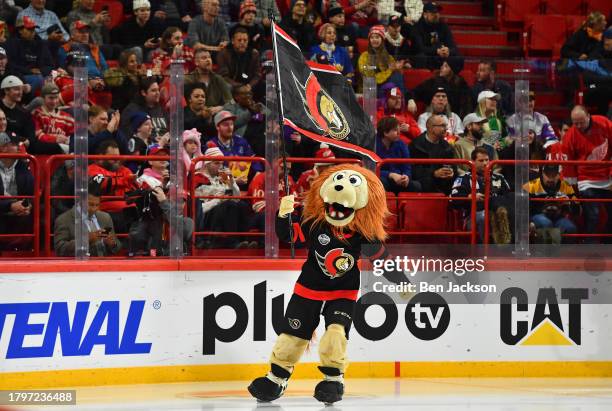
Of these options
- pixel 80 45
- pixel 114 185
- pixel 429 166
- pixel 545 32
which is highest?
pixel 545 32

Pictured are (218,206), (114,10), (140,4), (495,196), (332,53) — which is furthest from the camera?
(114,10)

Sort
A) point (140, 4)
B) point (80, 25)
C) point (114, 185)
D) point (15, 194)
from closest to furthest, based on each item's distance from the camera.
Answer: point (15, 194) → point (114, 185) → point (80, 25) → point (140, 4)

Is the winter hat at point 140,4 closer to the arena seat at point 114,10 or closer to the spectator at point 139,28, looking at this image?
the spectator at point 139,28

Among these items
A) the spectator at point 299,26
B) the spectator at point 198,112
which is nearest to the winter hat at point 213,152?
the spectator at point 198,112

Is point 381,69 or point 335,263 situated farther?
point 381,69

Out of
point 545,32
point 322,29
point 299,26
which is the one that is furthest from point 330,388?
point 545,32

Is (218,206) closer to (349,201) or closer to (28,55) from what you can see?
(349,201)

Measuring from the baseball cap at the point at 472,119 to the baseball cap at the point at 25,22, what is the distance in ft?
14.5

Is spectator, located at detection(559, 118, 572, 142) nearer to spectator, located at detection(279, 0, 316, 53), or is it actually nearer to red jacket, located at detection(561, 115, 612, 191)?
red jacket, located at detection(561, 115, 612, 191)

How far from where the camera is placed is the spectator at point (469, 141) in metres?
9.27

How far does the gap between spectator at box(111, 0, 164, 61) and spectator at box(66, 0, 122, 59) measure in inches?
5.8

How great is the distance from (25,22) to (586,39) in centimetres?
612

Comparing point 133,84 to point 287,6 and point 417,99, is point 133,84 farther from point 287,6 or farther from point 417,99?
point 287,6

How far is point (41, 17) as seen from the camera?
11.9 m
